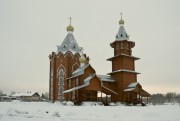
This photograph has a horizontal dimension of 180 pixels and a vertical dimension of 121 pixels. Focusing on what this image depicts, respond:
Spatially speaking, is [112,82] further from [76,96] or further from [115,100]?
[76,96]

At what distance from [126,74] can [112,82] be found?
2.50 m

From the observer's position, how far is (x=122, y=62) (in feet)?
125

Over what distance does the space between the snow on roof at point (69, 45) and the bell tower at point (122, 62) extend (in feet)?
20.2

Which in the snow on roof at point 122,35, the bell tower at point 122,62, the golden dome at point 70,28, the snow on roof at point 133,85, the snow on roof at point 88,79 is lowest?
the snow on roof at point 133,85

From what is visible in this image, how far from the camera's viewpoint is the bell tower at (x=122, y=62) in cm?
3756

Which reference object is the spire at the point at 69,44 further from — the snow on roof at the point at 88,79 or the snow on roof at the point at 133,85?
the snow on roof at the point at 133,85

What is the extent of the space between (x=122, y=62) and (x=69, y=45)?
984 centimetres

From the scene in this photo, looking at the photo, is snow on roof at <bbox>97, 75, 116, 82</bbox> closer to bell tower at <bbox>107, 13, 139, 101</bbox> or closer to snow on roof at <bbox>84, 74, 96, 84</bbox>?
bell tower at <bbox>107, 13, 139, 101</bbox>

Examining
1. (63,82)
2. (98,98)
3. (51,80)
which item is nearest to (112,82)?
(98,98)

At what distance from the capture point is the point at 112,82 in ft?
127

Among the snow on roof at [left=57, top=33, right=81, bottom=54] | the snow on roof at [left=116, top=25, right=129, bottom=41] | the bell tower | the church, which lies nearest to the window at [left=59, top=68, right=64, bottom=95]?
the church

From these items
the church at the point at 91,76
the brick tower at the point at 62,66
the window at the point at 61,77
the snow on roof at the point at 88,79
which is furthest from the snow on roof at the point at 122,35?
the window at the point at 61,77

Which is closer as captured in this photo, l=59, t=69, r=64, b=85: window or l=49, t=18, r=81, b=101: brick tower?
l=49, t=18, r=81, b=101: brick tower

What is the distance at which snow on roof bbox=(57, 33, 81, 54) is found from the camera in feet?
137
